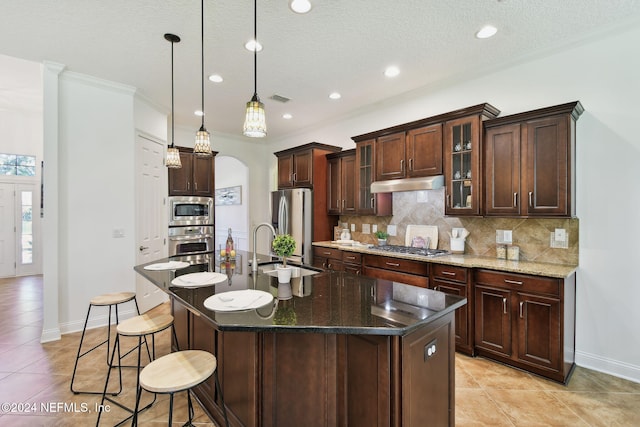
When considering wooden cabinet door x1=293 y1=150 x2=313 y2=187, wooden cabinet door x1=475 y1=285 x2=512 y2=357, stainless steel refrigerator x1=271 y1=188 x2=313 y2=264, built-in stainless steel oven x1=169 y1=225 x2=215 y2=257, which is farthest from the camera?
built-in stainless steel oven x1=169 y1=225 x2=215 y2=257

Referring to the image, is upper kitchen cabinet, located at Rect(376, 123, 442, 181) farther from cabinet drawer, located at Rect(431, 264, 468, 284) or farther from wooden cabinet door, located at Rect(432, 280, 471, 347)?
wooden cabinet door, located at Rect(432, 280, 471, 347)

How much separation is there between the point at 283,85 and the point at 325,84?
542mm

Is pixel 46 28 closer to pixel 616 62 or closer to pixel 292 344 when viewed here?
pixel 292 344

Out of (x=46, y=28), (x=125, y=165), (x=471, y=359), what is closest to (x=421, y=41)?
(x=471, y=359)

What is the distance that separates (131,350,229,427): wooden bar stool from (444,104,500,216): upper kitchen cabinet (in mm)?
2843

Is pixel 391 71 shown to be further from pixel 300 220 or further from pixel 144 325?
pixel 144 325

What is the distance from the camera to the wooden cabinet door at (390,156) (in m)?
3.80

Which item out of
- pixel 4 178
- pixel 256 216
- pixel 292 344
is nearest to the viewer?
pixel 292 344

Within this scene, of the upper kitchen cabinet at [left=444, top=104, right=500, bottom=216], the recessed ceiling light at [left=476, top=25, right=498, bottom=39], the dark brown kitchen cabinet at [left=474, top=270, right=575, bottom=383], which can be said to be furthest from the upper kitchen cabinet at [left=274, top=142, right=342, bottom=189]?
the dark brown kitchen cabinet at [left=474, top=270, right=575, bottom=383]

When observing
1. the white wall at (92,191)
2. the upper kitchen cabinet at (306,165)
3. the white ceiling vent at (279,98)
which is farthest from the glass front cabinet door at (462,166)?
the white wall at (92,191)

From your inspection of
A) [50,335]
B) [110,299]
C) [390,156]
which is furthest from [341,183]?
[50,335]

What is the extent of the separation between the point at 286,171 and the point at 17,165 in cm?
593

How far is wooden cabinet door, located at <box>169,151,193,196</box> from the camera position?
204 inches

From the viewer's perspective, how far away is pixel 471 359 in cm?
293
